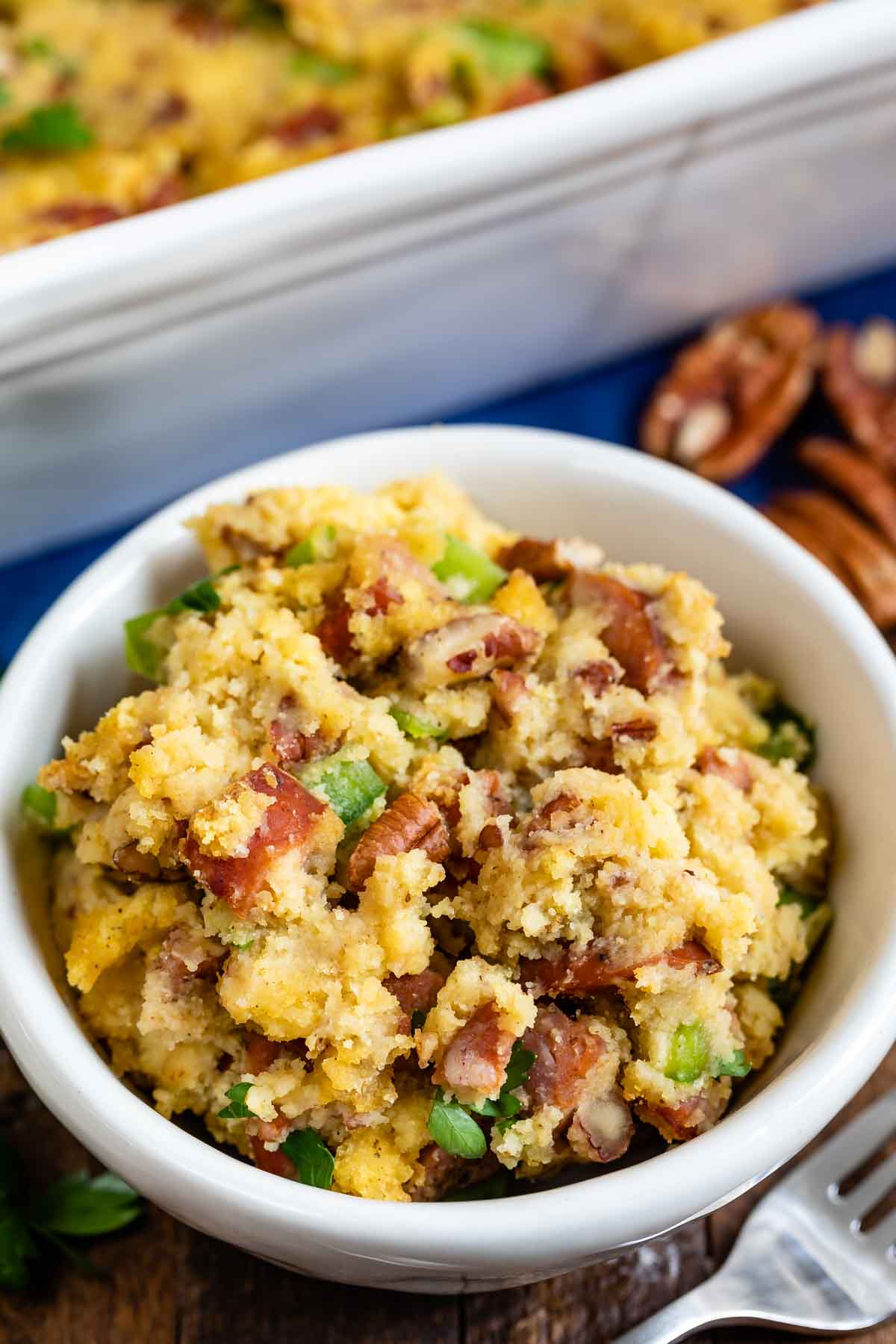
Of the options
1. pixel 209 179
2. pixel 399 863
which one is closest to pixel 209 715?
pixel 399 863

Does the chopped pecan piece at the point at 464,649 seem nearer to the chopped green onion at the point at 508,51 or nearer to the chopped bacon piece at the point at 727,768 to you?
the chopped bacon piece at the point at 727,768

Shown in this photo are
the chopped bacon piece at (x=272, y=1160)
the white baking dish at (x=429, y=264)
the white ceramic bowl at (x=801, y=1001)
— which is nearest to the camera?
the white ceramic bowl at (x=801, y=1001)

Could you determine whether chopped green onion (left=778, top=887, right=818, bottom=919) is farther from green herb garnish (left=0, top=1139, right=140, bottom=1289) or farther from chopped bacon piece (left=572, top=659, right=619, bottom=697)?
green herb garnish (left=0, top=1139, right=140, bottom=1289)

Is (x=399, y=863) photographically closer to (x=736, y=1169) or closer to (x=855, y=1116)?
(x=736, y=1169)

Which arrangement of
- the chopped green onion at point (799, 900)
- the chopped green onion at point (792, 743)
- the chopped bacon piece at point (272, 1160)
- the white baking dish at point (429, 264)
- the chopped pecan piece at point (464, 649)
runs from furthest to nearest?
the white baking dish at point (429, 264) < the chopped green onion at point (792, 743) < the chopped green onion at point (799, 900) < the chopped pecan piece at point (464, 649) < the chopped bacon piece at point (272, 1160)

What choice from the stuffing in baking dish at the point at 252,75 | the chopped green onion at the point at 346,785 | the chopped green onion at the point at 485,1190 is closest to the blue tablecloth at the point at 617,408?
the stuffing in baking dish at the point at 252,75

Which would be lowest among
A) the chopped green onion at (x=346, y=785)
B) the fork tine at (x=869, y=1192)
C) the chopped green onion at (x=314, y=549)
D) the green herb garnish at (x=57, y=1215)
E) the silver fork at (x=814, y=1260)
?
A: the green herb garnish at (x=57, y=1215)

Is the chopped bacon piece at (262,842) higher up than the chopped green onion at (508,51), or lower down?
lower down

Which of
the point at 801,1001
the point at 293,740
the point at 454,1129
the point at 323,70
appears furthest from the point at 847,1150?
the point at 323,70
